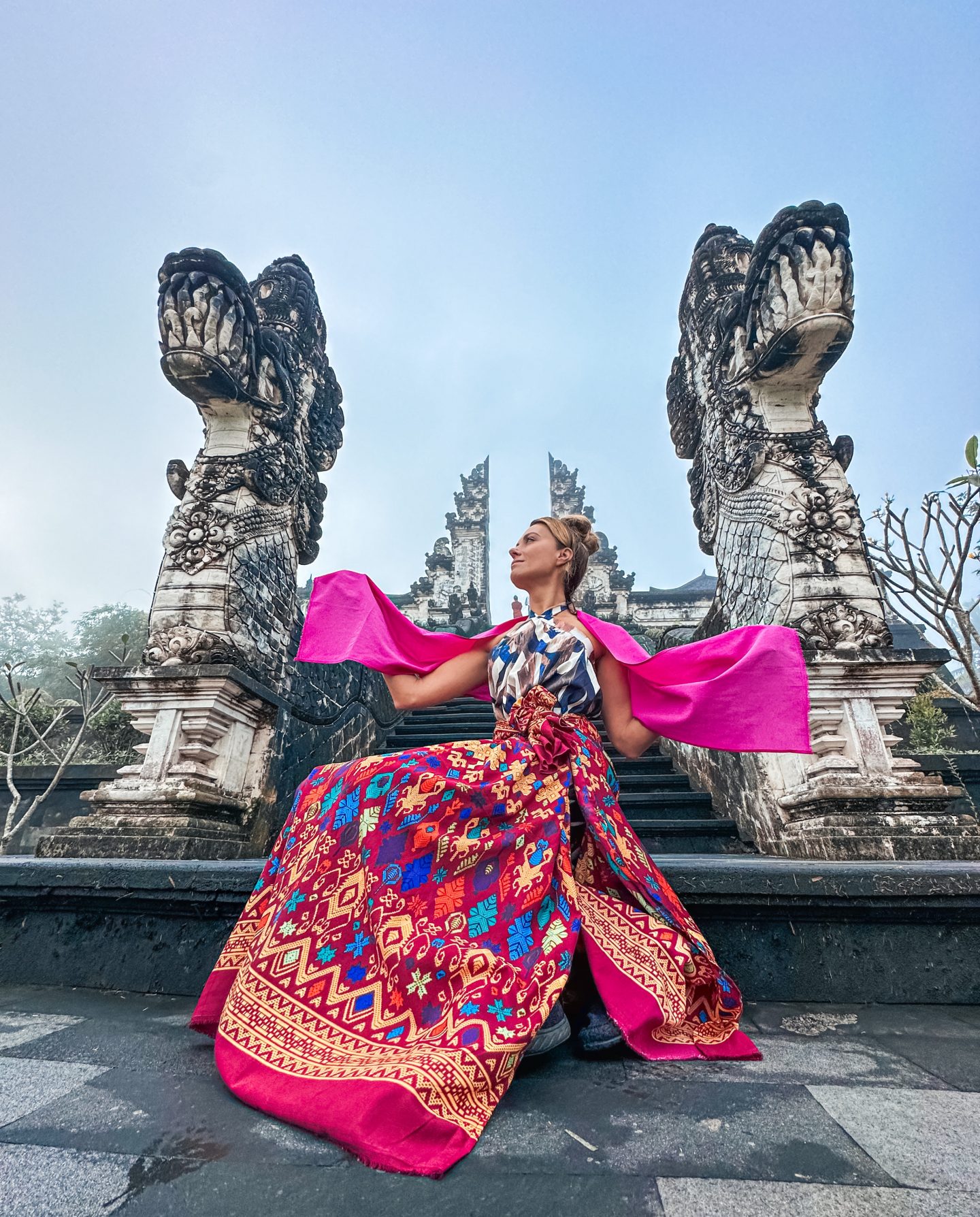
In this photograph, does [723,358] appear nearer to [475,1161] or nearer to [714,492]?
[714,492]

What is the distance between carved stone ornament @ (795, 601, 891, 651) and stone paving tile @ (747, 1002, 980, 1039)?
2.32 metres

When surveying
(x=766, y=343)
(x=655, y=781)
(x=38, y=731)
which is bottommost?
(x=655, y=781)

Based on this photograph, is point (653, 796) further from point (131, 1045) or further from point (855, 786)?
point (131, 1045)

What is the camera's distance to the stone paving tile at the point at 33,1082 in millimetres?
1092

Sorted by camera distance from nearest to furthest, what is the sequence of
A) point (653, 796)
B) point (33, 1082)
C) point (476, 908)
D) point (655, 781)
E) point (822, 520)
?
point (33, 1082)
point (476, 908)
point (822, 520)
point (653, 796)
point (655, 781)

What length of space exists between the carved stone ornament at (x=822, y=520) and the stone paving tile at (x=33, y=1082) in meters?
4.50

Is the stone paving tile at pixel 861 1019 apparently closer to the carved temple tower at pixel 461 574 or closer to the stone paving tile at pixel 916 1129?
the stone paving tile at pixel 916 1129

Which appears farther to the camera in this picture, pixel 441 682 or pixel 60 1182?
pixel 441 682

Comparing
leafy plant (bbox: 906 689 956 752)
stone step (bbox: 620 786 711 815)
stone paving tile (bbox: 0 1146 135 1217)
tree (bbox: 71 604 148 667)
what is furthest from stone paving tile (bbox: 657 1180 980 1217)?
tree (bbox: 71 604 148 667)

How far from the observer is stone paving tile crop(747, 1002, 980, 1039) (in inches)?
65.1

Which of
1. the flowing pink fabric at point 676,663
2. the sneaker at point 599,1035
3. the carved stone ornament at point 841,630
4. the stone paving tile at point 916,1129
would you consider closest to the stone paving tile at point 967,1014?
the stone paving tile at point 916,1129

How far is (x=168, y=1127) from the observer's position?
104cm

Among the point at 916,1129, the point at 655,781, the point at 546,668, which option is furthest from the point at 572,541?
the point at 655,781

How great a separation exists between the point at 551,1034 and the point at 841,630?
3382 millimetres
